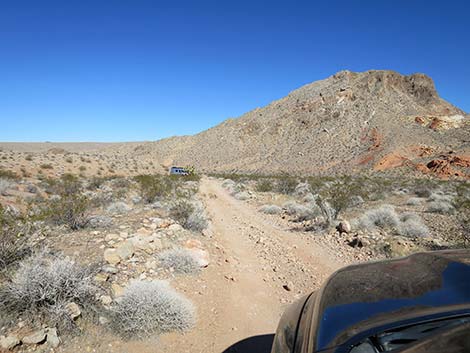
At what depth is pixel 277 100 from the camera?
3157 inches

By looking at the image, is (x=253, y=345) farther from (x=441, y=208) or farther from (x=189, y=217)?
(x=441, y=208)

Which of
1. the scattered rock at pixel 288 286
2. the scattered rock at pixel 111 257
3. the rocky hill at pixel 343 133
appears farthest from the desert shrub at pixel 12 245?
the rocky hill at pixel 343 133

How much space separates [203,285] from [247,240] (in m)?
3.31

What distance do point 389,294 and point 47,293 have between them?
3.78m

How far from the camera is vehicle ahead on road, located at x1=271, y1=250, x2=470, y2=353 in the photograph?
1.32 metres

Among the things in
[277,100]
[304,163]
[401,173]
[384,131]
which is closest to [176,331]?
[401,173]

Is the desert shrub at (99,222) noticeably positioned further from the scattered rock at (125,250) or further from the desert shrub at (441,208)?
the desert shrub at (441,208)

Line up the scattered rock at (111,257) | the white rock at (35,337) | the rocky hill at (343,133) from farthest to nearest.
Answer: the rocky hill at (343,133) < the scattered rock at (111,257) < the white rock at (35,337)

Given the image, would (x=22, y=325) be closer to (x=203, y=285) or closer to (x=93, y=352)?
(x=93, y=352)

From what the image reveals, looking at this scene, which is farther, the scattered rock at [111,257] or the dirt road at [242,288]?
the scattered rock at [111,257]

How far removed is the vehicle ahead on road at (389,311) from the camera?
1321 millimetres

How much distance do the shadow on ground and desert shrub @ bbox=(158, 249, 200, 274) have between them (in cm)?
194

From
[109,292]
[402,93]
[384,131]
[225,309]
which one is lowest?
[225,309]

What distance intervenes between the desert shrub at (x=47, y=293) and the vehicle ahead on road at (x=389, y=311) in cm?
281
